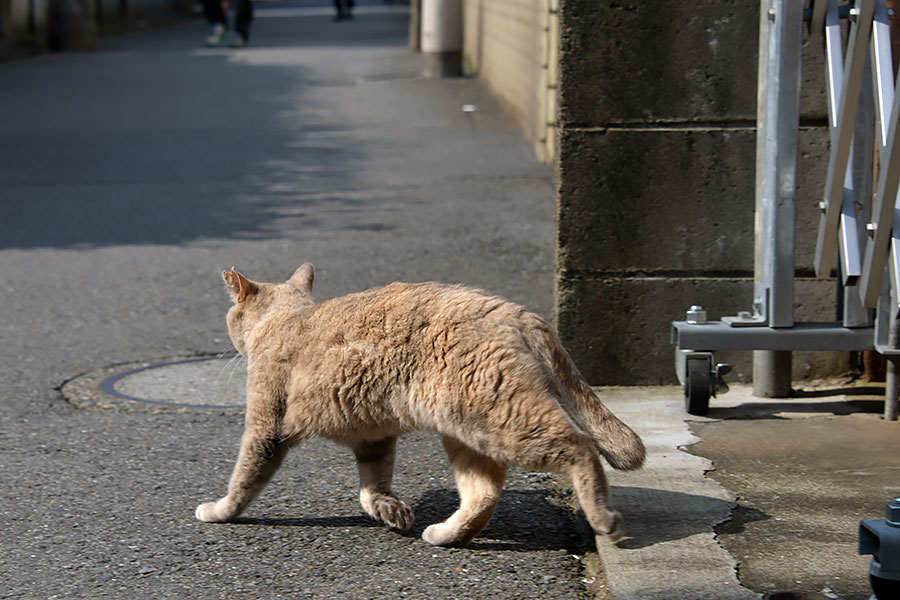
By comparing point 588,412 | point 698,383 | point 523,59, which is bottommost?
point 698,383

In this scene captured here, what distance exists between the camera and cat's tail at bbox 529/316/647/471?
389 centimetres

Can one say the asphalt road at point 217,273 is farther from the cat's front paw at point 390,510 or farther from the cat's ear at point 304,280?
the cat's ear at point 304,280

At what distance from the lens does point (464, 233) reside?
9.90m

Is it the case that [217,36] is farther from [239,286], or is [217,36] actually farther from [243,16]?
[239,286]

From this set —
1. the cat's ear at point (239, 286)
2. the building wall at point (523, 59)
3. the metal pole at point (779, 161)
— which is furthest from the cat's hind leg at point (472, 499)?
the building wall at point (523, 59)

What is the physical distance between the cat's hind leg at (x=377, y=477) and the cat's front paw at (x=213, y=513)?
0.47 metres

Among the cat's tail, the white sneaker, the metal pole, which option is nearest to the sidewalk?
the cat's tail

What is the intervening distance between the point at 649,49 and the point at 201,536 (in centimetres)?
293

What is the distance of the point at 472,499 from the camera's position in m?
4.02

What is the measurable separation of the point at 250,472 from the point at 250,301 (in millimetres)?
718

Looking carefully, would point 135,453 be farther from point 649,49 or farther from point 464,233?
point 464,233

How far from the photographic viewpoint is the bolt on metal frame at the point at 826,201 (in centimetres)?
482

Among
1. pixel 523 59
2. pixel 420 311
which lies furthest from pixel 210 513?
pixel 523 59

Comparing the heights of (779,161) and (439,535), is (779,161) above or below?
above
